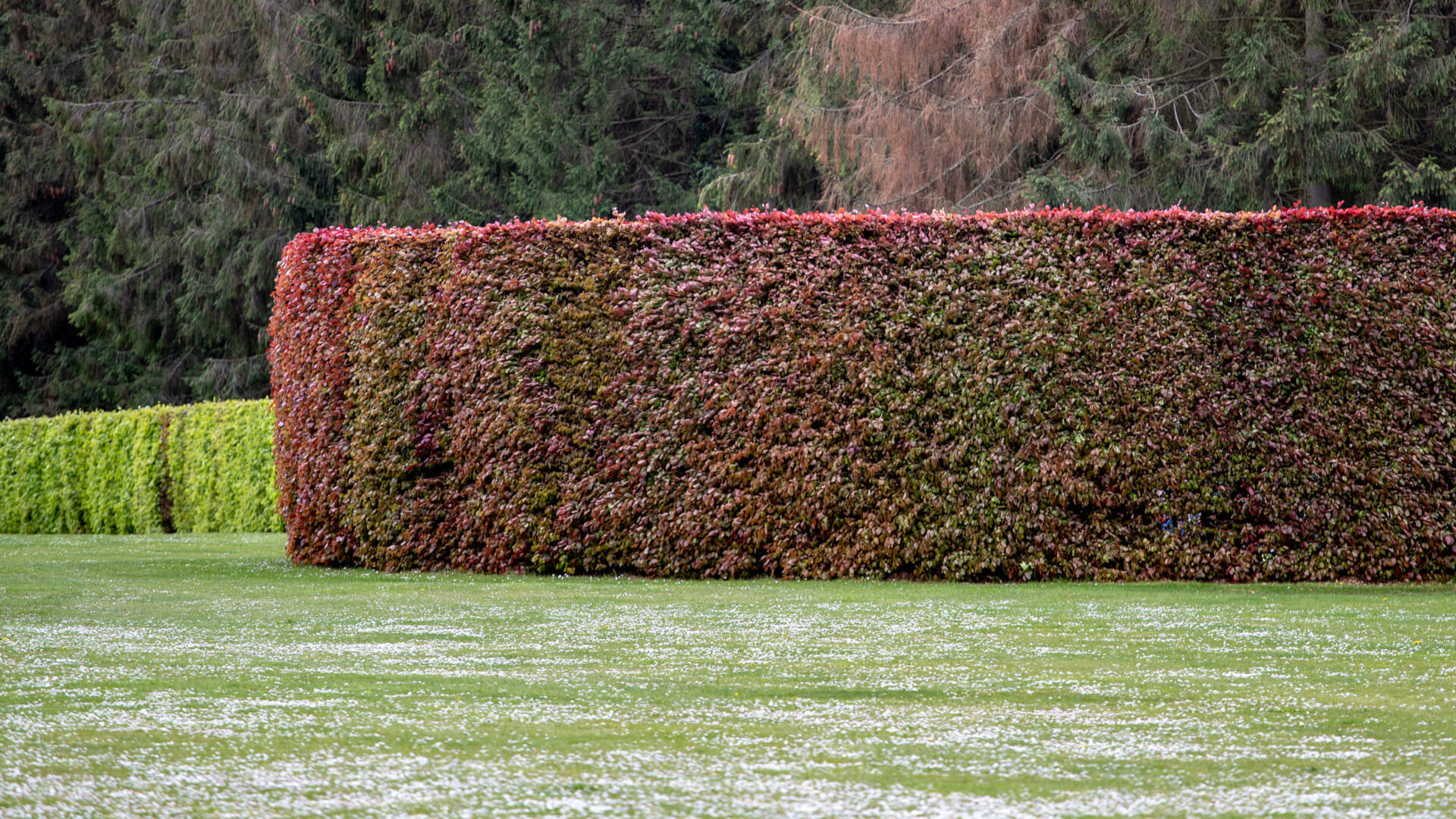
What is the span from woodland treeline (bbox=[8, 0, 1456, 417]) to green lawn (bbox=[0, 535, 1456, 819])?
10260mm

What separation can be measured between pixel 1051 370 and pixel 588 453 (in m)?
3.02

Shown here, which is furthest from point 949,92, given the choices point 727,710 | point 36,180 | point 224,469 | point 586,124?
point 36,180

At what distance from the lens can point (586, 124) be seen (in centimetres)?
2322

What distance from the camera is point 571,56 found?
23484 millimetres

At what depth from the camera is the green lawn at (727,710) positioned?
2475mm

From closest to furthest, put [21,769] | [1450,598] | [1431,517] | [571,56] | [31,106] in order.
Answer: [21,769] < [1450,598] < [1431,517] < [571,56] < [31,106]

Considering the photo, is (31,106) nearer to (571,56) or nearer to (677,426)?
(571,56)

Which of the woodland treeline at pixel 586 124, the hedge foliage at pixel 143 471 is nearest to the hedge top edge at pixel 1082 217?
the woodland treeline at pixel 586 124

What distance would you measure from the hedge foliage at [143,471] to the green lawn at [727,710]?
10.6 meters

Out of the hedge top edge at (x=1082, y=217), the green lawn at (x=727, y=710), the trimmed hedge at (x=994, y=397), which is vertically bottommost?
the green lawn at (x=727, y=710)

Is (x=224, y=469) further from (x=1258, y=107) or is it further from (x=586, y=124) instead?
(x=1258, y=107)

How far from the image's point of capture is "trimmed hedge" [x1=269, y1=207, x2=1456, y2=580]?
27.9 ft

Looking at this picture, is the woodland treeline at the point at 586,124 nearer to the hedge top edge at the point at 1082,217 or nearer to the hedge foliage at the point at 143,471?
the hedge foliage at the point at 143,471

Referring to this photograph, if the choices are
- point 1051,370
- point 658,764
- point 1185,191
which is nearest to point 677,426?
point 1051,370
